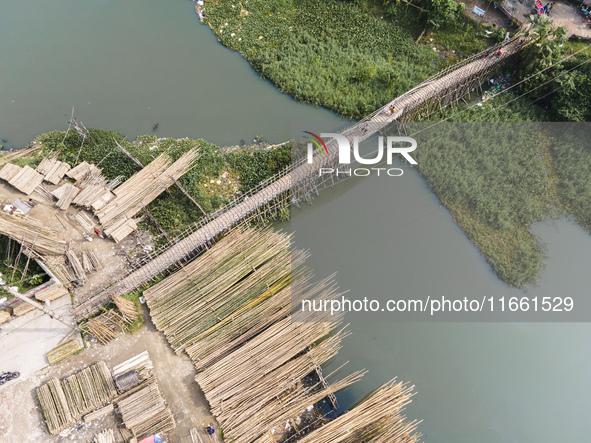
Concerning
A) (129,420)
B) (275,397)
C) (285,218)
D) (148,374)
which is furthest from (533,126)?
(129,420)

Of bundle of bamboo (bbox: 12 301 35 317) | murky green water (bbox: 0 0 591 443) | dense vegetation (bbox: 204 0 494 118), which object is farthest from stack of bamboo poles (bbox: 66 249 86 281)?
dense vegetation (bbox: 204 0 494 118)

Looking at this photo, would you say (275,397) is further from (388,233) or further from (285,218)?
(388,233)

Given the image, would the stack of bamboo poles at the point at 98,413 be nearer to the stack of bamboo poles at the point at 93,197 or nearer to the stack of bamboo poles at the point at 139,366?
the stack of bamboo poles at the point at 139,366

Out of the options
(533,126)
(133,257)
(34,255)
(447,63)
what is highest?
(447,63)

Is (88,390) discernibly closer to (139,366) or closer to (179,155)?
(139,366)

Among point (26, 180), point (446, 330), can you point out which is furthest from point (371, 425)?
point (26, 180)

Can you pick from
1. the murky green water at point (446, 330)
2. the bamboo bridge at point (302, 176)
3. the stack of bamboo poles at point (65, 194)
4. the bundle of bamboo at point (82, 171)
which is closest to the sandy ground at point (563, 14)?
the bamboo bridge at point (302, 176)
